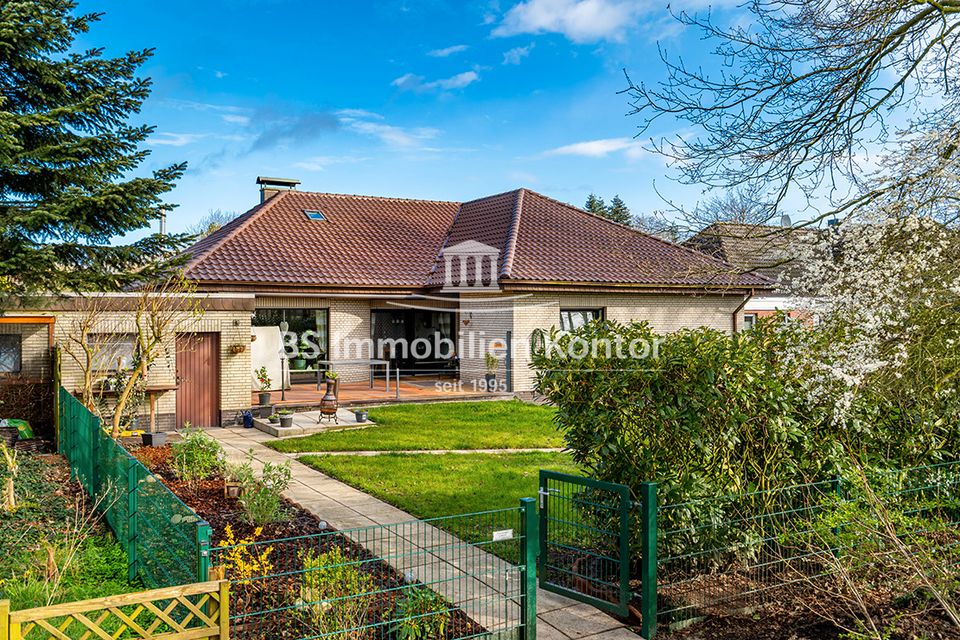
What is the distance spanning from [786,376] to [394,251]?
16.7 metres

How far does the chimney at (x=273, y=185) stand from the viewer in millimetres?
23750

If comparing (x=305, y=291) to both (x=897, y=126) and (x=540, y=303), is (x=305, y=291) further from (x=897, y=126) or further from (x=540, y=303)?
(x=897, y=126)

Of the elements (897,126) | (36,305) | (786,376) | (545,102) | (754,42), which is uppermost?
(545,102)

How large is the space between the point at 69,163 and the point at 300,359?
10560 mm

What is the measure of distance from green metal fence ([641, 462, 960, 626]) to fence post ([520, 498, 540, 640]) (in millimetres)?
892

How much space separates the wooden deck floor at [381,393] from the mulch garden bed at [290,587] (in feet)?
26.9

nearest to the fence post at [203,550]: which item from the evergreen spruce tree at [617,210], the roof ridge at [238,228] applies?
the roof ridge at [238,228]

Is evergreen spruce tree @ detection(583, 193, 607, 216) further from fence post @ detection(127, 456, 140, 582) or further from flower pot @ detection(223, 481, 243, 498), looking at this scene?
fence post @ detection(127, 456, 140, 582)

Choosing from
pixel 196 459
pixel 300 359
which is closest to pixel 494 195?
pixel 300 359

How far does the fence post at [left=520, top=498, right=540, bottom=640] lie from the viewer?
485 centimetres

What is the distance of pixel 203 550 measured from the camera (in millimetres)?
4109

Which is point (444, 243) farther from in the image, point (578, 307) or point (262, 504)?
point (262, 504)

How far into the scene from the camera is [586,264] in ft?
66.6

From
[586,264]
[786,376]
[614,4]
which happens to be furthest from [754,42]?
[586,264]
